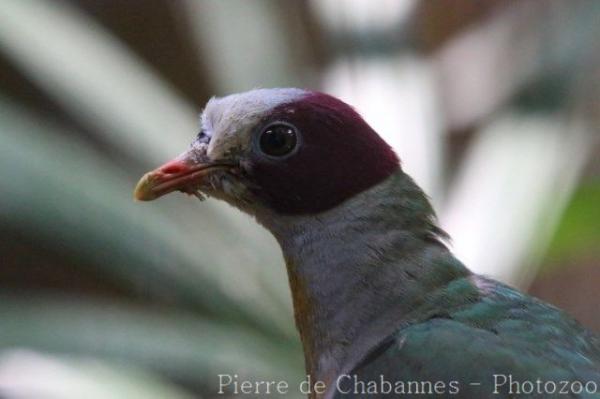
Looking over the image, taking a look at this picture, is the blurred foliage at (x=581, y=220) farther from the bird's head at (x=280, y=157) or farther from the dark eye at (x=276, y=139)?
the dark eye at (x=276, y=139)

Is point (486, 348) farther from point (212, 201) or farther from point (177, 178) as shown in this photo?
point (212, 201)

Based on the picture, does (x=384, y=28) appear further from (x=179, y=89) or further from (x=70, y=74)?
(x=179, y=89)

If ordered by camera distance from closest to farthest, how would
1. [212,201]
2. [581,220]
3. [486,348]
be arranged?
[486,348] → [581,220] → [212,201]

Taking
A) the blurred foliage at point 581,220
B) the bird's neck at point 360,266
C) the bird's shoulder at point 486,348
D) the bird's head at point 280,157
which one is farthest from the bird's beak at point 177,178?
the blurred foliage at point 581,220

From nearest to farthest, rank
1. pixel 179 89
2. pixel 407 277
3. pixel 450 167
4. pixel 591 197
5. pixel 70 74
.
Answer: pixel 407 277 → pixel 591 197 → pixel 70 74 → pixel 450 167 → pixel 179 89

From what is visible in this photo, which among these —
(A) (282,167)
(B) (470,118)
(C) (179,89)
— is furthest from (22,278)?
(A) (282,167)

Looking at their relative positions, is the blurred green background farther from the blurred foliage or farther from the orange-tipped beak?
the orange-tipped beak

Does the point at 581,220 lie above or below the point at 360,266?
above

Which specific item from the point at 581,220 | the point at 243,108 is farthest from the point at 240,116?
the point at 581,220
